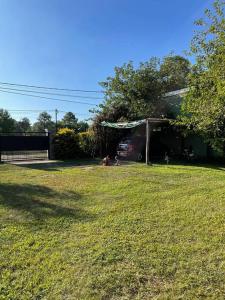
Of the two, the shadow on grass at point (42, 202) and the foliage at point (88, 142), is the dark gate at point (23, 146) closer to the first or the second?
the foliage at point (88, 142)

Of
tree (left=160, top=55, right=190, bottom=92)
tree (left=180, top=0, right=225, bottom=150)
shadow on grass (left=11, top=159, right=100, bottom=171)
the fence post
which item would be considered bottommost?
shadow on grass (left=11, top=159, right=100, bottom=171)

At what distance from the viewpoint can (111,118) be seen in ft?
49.3

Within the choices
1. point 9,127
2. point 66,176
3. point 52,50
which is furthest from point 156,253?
point 9,127

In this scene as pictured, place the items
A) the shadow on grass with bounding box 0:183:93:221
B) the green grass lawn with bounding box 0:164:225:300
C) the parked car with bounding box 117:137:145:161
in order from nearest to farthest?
the green grass lawn with bounding box 0:164:225:300 → the shadow on grass with bounding box 0:183:93:221 → the parked car with bounding box 117:137:145:161

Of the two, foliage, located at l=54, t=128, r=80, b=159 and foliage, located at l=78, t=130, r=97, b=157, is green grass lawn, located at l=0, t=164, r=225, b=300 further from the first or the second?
foliage, located at l=78, t=130, r=97, b=157

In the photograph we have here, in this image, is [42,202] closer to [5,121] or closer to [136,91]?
[136,91]

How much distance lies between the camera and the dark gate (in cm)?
1331

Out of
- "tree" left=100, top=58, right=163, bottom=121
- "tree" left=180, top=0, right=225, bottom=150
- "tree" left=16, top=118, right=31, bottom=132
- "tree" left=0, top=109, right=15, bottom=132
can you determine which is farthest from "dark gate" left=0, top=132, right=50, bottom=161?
"tree" left=16, top=118, right=31, bottom=132

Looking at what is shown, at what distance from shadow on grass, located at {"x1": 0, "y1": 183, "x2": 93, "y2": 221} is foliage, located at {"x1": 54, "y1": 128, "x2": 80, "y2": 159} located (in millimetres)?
7391

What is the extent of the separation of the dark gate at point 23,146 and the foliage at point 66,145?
0.57 m

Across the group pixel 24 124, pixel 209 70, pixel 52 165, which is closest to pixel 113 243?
pixel 209 70

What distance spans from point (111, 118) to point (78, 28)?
5259 mm

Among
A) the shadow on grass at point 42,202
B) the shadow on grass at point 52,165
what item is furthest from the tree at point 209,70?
the shadow on grass at point 52,165

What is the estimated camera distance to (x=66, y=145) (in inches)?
564
